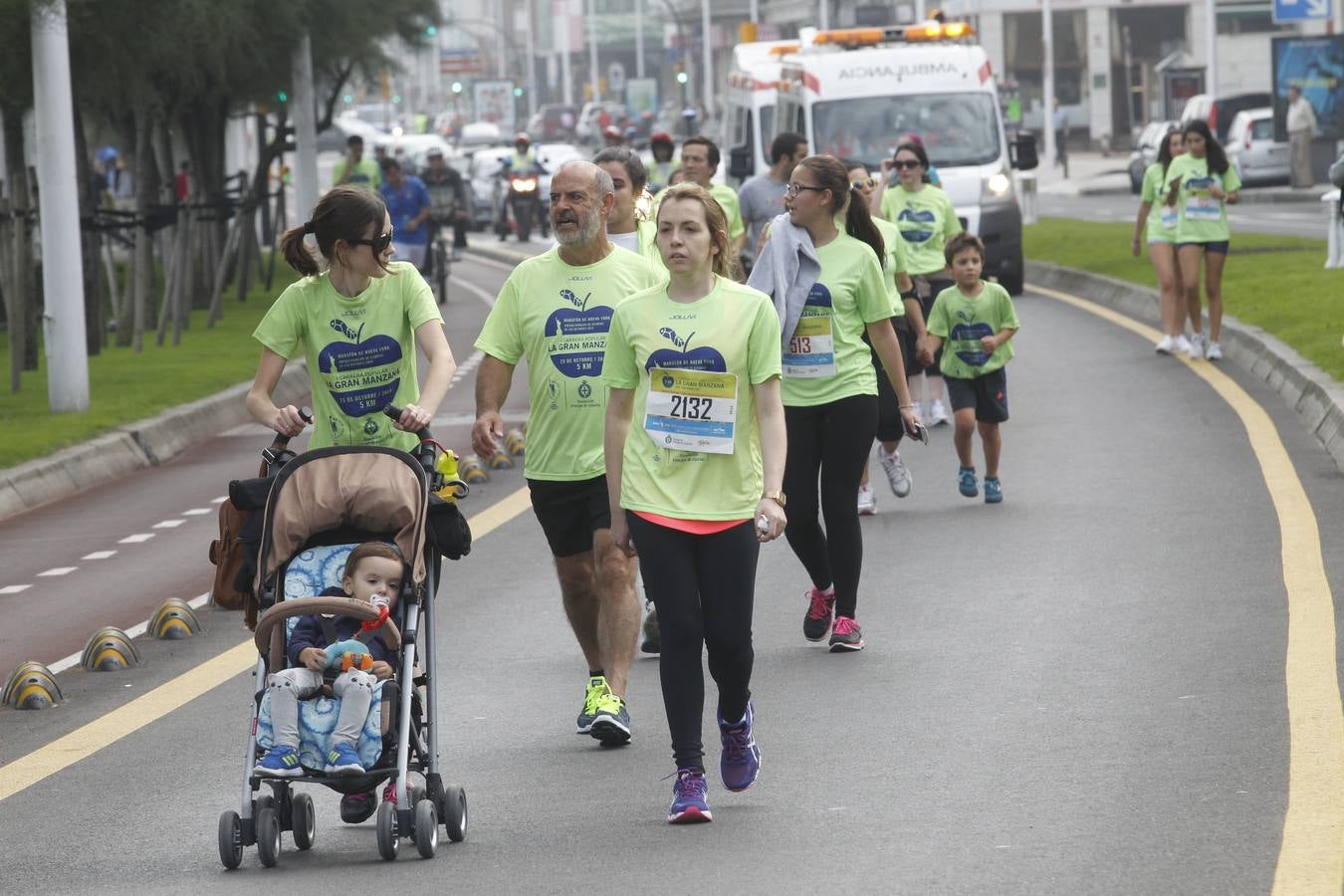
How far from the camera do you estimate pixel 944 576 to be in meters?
10.6

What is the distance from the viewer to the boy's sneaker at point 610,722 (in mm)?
7668

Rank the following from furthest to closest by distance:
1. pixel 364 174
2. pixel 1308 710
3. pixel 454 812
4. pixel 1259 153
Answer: pixel 1259 153 → pixel 364 174 → pixel 1308 710 → pixel 454 812

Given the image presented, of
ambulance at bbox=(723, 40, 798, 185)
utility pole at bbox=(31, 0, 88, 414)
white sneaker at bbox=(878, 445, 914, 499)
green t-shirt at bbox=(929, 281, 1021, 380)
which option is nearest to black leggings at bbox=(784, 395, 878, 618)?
white sneaker at bbox=(878, 445, 914, 499)

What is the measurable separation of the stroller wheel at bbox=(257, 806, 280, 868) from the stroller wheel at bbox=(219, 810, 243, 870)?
0.16 ft

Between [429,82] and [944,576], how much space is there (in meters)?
176

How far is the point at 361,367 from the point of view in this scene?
7.27 m

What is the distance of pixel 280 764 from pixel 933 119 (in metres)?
21.2

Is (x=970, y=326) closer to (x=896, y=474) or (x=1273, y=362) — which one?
(x=896, y=474)

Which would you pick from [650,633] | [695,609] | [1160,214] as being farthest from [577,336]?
[1160,214]

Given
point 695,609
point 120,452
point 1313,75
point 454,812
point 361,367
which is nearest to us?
point 454,812

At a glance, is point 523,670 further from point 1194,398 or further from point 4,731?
point 1194,398

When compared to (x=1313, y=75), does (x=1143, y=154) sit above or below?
below

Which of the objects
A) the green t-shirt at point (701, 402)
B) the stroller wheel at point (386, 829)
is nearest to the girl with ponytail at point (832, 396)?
the green t-shirt at point (701, 402)

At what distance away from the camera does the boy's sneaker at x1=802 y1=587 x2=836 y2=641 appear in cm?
936
